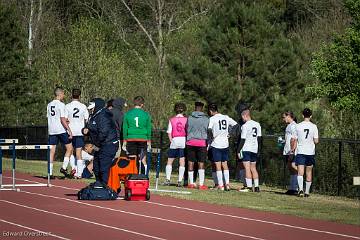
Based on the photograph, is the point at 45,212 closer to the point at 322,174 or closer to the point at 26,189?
the point at 26,189

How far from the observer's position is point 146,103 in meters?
49.0

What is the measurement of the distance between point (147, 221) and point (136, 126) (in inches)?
252

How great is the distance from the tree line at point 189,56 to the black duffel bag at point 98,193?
13394mm

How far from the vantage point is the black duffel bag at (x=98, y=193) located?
74.9 ft

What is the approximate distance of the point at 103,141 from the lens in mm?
23328

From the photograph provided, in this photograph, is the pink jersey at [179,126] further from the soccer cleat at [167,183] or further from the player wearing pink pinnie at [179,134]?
the soccer cleat at [167,183]

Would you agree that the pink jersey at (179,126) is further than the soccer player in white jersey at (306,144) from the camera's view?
Yes

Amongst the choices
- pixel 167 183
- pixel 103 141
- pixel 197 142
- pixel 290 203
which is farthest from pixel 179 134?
pixel 290 203

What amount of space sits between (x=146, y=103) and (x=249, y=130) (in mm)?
23039

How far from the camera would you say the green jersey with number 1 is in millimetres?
25562

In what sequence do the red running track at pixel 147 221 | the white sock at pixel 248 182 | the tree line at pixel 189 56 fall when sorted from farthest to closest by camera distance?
1. the tree line at pixel 189 56
2. the white sock at pixel 248 182
3. the red running track at pixel 147 221

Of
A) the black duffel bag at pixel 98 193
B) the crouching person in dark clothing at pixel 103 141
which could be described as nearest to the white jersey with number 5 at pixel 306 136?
the crouching person in dark clothing at pixel 103 141

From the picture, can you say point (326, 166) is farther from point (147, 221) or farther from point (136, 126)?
point (147, 221)

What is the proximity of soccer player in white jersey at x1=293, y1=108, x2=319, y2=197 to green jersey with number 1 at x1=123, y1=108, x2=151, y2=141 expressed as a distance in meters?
3.30
